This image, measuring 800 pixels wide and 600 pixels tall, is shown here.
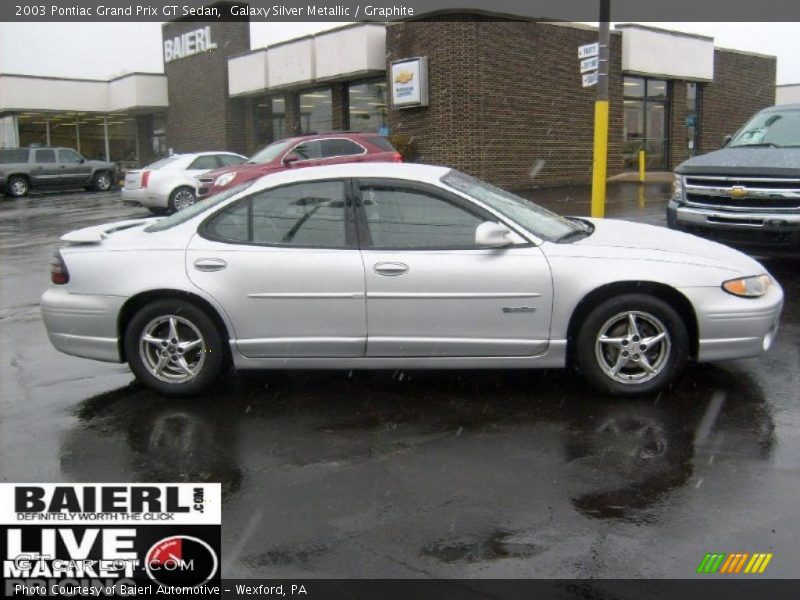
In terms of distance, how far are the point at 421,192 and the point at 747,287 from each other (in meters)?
2.14

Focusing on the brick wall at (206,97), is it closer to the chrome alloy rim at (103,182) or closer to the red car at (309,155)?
the chrome alloy rim at (103,182)

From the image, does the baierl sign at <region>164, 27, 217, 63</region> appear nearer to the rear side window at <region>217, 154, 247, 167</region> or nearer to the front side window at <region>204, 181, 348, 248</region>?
the rear side window at <region>217, 154, 247, 167</region>

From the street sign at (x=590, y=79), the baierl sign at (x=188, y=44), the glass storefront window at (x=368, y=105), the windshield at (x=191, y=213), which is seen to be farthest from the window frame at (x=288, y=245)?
the baierl sign at (x=188, y=44)

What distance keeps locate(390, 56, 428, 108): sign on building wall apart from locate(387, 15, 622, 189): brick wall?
27cm

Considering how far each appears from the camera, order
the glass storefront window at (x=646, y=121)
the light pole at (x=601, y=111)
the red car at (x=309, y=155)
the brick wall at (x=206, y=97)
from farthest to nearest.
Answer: the brick wall at (x=206, y=97) < the glass storefront window at (x=646, y=121) < the red car at (x=309, y=155) < the light pole at (x=601, y=111)

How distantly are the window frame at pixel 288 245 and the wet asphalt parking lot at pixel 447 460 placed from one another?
3.24ft

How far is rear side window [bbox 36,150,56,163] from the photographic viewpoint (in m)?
30.0

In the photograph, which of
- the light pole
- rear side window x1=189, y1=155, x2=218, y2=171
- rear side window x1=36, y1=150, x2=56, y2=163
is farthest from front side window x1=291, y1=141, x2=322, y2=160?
rear side window x1=36, y1=150, x2=56, y2=163

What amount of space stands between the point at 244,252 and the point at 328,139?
36.1 feet

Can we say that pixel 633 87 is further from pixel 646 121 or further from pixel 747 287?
pixel 747 287

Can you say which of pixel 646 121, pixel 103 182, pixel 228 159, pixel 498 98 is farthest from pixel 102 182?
pixel 646 121

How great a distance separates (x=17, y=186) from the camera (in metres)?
29.5

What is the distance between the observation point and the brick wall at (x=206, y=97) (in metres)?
32.8

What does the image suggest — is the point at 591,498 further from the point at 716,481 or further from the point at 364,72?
the point at 364,72
